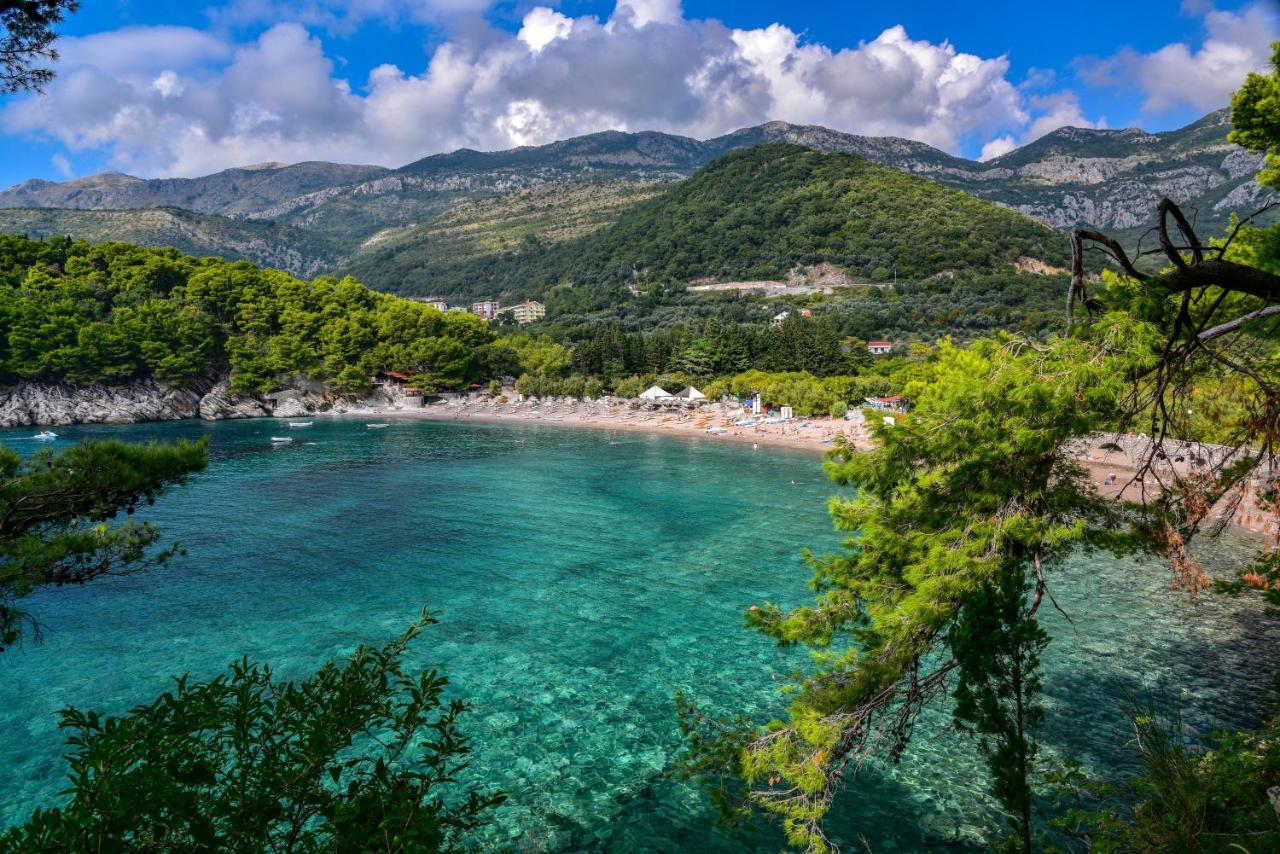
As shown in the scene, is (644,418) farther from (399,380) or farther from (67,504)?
(67,504)

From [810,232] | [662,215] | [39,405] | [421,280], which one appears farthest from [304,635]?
[421,280]

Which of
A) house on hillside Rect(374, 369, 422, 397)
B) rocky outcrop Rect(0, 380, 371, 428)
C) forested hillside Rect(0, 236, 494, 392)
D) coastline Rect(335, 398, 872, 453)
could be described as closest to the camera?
coastline Rect(335, 398, 872, 453)

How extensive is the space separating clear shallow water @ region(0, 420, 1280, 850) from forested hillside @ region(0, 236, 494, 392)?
1333 inches

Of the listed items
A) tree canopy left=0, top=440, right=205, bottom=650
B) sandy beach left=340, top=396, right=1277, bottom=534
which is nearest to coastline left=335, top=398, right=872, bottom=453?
sandy beach left=340, top=396, right=1277, bottom=534

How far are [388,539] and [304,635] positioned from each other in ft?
22.9

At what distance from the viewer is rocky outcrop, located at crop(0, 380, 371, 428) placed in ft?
148

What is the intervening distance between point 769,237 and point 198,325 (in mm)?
84655

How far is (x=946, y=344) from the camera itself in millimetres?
10242

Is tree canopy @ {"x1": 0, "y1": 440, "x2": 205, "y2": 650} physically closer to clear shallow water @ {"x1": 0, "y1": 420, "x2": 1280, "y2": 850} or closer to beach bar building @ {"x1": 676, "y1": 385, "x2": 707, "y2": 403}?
clear shallow water @ {"x1": 0, "y1": 420, "x2": 1280, "y2": 850}

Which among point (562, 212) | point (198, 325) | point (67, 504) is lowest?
point (67, 504)

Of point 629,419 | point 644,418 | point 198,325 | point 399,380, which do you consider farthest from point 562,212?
point 644,418

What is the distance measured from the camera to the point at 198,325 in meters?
51.3

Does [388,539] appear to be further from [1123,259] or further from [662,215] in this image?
[662,215]

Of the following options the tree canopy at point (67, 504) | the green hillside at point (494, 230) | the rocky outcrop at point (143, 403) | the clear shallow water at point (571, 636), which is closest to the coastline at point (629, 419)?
the rocky outcrop at point (143, 403)
